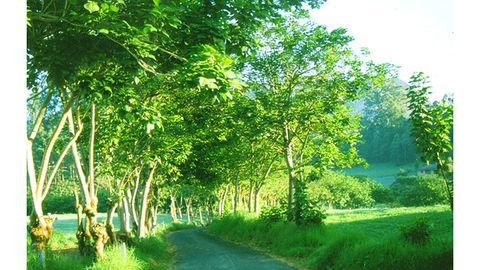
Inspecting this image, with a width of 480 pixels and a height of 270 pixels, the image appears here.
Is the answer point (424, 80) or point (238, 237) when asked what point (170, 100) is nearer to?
point (238, 237)

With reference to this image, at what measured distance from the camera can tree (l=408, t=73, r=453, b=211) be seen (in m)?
8.95

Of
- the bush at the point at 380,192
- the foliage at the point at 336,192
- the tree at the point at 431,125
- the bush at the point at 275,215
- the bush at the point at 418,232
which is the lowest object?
the foliage at the point at 336,192

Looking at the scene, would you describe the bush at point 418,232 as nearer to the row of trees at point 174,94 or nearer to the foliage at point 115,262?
the row of trees at point 174,94

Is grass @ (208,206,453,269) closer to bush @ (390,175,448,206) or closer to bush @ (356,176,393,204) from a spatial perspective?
bush @ (390,175,448,206)

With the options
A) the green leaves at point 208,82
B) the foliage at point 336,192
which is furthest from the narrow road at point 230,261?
the foliage at point 336,192

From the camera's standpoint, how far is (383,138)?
15.4 meters

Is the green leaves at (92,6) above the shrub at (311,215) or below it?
above

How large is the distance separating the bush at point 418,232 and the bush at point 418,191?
1261cm

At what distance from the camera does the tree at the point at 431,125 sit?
8953mm

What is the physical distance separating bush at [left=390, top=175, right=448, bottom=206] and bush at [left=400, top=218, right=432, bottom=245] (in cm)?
1261

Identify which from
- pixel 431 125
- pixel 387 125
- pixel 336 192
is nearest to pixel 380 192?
pixel 336 192

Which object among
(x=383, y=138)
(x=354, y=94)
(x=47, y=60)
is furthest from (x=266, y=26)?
(x=47, y=60)

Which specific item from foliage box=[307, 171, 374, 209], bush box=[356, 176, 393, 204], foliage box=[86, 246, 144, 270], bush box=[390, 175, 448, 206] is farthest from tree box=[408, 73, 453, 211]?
foliage box=[307, 171, 374, 209]

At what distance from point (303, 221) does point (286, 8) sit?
1115cm
